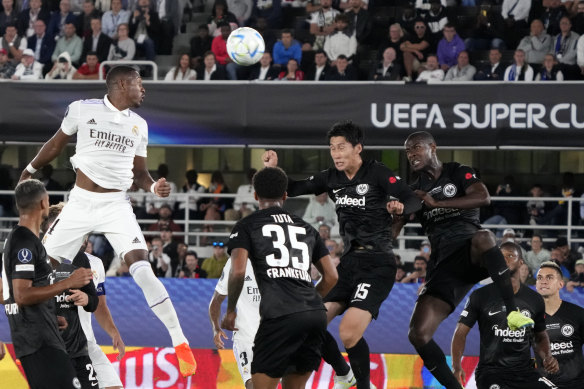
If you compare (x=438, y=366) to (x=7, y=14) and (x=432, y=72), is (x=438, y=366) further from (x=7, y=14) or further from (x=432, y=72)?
(x=7, y=14)

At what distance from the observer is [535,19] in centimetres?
1719

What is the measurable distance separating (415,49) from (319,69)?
1.64 m

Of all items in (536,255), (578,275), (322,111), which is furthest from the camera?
(322,111)

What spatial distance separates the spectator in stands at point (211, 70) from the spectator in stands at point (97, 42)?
215 centimetres

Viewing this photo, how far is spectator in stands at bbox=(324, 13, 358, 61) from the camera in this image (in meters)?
17.3

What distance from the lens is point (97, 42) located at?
59.9 feet

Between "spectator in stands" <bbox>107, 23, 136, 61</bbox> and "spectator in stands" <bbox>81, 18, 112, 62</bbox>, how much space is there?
91 millimetres

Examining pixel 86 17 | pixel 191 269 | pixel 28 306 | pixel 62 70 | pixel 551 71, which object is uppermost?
pixel 86 17

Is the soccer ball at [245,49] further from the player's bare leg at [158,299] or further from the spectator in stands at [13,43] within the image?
the spectator in stands at [13,43]

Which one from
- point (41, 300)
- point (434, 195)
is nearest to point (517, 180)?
point (434, 195)

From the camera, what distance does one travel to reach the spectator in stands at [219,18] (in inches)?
718

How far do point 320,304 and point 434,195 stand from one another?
2007 millimetres

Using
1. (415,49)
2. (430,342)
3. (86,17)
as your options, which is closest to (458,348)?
(430,342)

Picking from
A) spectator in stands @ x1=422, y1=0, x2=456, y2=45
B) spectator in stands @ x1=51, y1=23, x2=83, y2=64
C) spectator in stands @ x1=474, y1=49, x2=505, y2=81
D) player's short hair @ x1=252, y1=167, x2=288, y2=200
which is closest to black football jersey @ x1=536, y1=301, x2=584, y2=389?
player's short hair @ x1=252, y1=167, x2=288, y2=200
